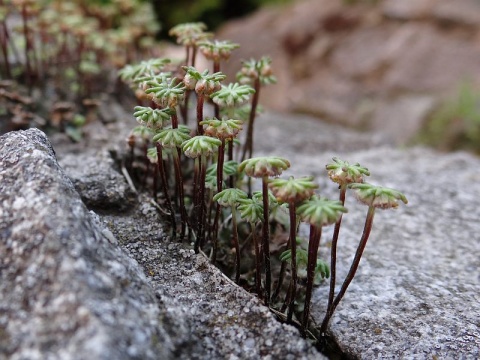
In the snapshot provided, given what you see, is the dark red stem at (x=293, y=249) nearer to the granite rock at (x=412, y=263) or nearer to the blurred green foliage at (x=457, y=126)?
the granite rock at (x=412, y=263)

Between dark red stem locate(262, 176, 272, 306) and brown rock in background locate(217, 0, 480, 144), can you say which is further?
brown rock in background locate(217, 0, 480, 144)

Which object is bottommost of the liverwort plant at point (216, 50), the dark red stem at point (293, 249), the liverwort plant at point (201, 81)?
the dark red stem at point (293, 249)

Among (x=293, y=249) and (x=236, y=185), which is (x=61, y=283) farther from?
(x=236, y=185)

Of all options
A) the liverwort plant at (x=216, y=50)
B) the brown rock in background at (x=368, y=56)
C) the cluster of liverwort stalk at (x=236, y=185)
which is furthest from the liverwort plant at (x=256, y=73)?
the brown rock in background at (x=368, y=56)

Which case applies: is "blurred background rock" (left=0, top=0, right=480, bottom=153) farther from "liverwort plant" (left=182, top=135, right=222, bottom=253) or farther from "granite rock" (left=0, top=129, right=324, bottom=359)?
"granite rock" (left=0, top=129, right=324, bottom=359)

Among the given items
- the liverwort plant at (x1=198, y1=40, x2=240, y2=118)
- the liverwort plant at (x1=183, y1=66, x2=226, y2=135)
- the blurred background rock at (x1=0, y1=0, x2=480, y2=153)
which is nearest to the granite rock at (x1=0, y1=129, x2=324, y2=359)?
the liverwort plant at (x1=183, y1=66, x2=226, y2=135)

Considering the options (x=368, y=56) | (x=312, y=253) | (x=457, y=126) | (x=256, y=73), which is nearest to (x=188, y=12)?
(x=368, y=56)

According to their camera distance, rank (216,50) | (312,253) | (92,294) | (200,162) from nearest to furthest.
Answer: (92,294), (312,253), (200,162), (216,50)

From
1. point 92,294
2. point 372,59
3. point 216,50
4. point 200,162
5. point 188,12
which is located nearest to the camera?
point 92,294

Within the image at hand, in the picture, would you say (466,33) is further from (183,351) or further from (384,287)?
(183,351)
